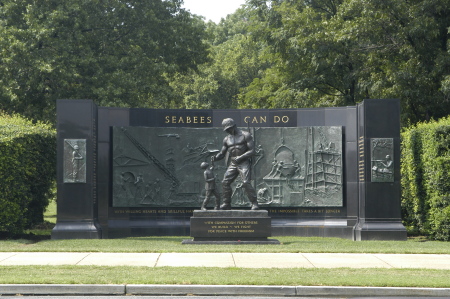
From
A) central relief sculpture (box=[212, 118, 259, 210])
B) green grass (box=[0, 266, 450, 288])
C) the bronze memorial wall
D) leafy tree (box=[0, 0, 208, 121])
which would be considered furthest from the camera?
leafy tree (box=[0, 0, 208, 121])

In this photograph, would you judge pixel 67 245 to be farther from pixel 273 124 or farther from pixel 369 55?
pixel 369 55

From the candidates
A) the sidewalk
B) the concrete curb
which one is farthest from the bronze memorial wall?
the concrete curb

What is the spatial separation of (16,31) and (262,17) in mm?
14409

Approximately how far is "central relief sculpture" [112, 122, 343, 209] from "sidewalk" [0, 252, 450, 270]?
6.75 metres

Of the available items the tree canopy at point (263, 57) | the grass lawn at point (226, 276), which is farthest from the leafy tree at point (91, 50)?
the grass lawn at point (226, 276)

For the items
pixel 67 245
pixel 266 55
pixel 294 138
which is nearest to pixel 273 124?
pixel 294 138

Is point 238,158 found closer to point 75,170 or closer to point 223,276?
point 75,170

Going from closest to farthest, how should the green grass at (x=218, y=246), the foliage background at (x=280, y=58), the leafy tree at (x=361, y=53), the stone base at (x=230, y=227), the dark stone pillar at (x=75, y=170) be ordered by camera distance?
the green grass at (x=218, y=246), the stone base at (x=230, y=227), the dark stone pillar at (x=75, y=170), the foliage background at (x=280, y=58), the leafy tree at (x=361, y=53)

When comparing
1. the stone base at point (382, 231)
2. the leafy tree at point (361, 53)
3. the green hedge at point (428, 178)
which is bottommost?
the stone base at point (382, 231)

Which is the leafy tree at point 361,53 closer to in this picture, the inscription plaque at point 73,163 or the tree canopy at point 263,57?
the tree canopy at point 263,57

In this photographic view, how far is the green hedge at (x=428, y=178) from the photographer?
21469 millimetres

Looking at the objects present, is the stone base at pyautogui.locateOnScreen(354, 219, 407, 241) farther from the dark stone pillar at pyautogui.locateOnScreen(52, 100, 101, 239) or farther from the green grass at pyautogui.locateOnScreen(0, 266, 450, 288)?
the dark stone pillar at pyautogui.locateOnScreen(52, 100, 101, 239)

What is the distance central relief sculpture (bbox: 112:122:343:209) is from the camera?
2414 centimetres

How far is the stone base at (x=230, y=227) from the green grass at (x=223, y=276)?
5.80 meters
